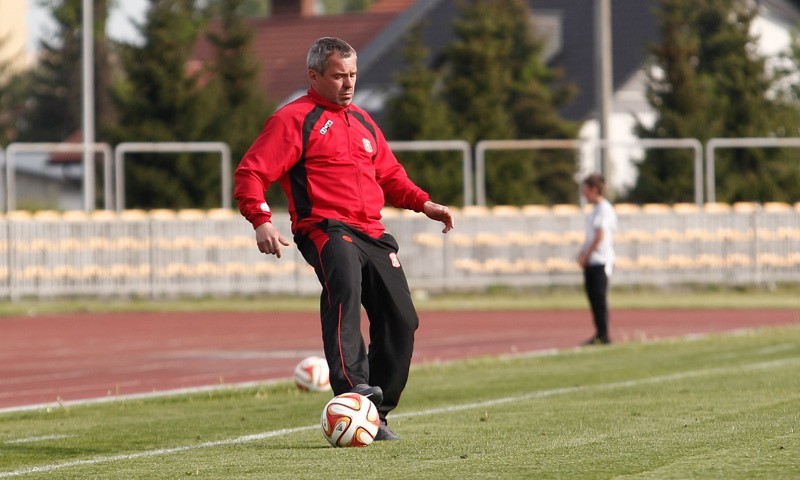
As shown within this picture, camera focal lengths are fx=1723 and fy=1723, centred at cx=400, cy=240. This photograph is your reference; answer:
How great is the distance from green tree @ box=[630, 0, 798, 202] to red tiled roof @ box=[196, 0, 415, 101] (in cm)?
2271

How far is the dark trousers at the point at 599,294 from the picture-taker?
1847cm

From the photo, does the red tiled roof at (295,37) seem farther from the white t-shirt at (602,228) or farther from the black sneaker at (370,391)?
the black sneaker at (370,391)

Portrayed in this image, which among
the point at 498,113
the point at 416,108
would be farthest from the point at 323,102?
the point at 498,113

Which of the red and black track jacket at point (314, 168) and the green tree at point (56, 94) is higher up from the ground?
the green tree at point (56, 94)

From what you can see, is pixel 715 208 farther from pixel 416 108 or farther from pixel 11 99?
pixel 11 99

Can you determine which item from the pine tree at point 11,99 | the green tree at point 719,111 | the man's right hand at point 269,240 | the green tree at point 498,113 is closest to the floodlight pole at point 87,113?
the green tree at point 498,113

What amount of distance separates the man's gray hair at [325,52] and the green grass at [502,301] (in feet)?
63.6

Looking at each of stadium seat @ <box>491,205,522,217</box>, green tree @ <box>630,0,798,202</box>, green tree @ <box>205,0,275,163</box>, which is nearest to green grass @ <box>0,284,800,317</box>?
stadium seat @ <box>491,205,522,217</box>

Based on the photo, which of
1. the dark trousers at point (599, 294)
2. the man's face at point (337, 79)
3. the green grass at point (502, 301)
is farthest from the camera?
the green grass at point (502, 301)

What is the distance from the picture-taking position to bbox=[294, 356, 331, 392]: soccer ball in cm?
1304

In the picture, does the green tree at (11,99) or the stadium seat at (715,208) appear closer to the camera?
the stadium seat at (715,208)

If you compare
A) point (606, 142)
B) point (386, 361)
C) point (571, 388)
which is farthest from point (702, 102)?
point (386, 361)

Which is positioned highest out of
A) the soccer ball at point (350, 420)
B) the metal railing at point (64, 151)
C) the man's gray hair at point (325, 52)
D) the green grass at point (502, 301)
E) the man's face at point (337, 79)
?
the metal railing at point (64, 151)

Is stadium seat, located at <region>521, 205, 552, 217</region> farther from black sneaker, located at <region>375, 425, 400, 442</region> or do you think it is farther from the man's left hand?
black sneaker, located at <region>375, 425, 400, 442</region>
